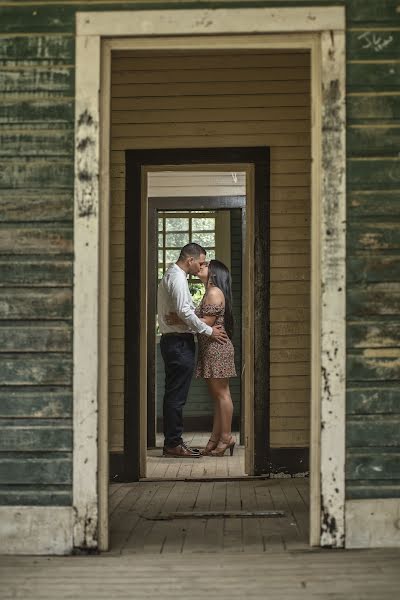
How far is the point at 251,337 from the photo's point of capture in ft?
21.6

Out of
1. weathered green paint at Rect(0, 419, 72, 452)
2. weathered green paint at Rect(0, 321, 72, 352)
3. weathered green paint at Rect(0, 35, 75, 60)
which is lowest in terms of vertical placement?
weathered green paint at Rect(0, 419, 72, 452)

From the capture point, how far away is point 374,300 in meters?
4.33

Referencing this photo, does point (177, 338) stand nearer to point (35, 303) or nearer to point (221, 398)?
point (221, 398)

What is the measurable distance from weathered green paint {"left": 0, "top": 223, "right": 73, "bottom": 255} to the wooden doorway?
7.22 ft

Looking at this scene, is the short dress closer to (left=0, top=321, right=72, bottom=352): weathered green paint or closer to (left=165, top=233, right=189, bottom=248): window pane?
(left=165, top=233, right=189, bottom=248): window pane

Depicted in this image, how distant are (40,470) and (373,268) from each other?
194 centimetres

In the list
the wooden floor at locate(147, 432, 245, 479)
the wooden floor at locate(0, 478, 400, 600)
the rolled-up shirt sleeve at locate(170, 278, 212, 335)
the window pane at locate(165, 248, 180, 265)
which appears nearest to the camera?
the wooden floor at locate(0, 478, 400, 600)

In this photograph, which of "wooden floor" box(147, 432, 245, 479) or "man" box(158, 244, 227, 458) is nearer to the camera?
"wooden floor" box(147, 432, 245, 479)

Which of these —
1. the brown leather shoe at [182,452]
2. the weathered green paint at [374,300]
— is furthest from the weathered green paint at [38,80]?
the brown leather shoe at [182,452]

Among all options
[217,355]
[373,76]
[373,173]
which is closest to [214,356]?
[217,355]

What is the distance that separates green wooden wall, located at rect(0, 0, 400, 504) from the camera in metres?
4.30

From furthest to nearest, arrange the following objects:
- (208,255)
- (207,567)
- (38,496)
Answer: (208,255)
(38,496)
(207,567)

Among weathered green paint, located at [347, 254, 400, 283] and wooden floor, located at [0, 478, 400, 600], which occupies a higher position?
weathered green paint, located at [347, 254, 400, 283]

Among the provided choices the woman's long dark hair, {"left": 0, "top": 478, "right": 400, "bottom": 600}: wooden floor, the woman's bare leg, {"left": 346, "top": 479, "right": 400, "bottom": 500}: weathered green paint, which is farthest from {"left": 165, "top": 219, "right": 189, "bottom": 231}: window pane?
{"left": 346, "top": 479, "right": 400, "bottom": 500}: weathered green paint
